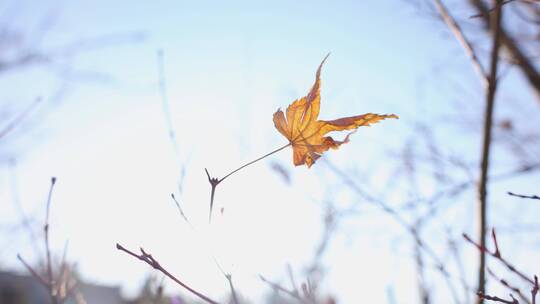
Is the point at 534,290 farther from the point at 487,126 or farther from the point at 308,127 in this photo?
the point at 487,126

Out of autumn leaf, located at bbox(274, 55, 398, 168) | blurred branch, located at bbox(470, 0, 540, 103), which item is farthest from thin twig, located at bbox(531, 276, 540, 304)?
blurred branch, located at bbox(470, 0, 540, 103)

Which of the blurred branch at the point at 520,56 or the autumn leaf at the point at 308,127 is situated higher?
the autumn leaf at the point at 308,127

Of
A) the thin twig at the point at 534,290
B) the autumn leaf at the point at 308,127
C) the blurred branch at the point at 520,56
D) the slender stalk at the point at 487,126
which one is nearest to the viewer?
the thin twig at the point at 534,290

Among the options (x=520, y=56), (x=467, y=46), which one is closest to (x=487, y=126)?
(x=467, y=46)

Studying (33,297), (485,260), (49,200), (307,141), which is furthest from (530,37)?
(33,297)

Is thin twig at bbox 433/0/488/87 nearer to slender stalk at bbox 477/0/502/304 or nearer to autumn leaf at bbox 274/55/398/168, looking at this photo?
slender stalk at bbox 477/0/502/304

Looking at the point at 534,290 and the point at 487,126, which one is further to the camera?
the point at 487,126

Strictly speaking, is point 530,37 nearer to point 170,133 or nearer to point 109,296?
point 170,133

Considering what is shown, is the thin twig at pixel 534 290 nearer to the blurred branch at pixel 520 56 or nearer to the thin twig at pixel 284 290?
the thin twig at pixel 284 290

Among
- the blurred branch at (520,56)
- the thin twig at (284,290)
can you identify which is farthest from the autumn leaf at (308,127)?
the blurred branch at (520,56)
